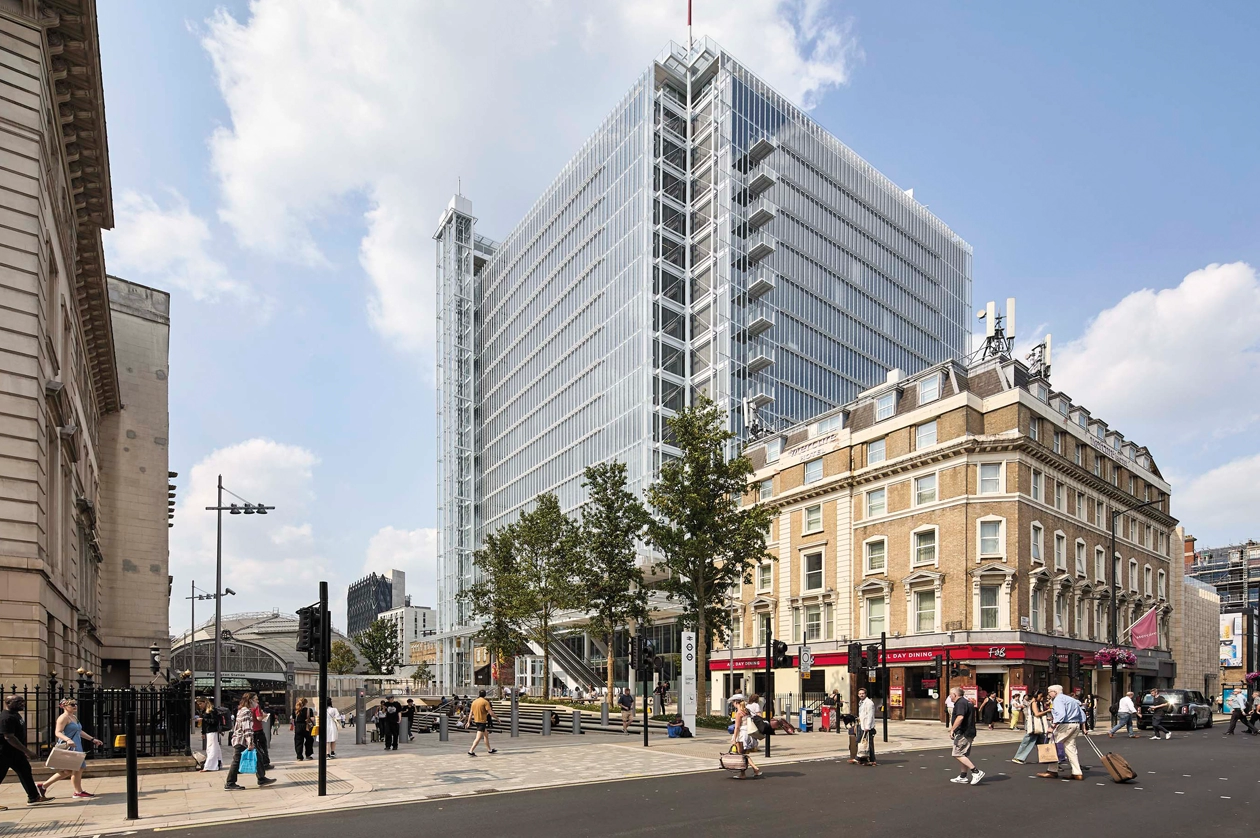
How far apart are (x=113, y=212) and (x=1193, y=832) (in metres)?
31.5

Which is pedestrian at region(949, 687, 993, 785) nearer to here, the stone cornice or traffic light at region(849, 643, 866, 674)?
traffic light at region(849, 643, 866, 674)

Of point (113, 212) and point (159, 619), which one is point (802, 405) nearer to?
point (159, 619)

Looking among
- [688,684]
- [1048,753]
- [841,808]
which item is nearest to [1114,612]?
[688,684]

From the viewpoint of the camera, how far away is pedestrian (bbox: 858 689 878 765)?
22.1 meters

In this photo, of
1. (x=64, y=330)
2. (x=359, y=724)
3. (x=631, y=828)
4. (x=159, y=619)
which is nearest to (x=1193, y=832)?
(x=631, y=828)

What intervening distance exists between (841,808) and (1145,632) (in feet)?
136

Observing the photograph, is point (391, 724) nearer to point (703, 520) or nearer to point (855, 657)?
point (703, 520)

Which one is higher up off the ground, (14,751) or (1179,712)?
(14,751)

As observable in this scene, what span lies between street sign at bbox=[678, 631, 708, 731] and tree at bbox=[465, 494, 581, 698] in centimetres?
1219

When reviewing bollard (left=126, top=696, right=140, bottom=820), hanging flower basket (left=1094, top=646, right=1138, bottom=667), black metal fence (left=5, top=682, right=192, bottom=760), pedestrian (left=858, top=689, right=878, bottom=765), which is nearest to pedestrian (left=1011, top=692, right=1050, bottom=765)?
pedestrian (left=858, top=689, right=878, bottom=765)

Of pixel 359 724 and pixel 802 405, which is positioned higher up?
pixel 802 405

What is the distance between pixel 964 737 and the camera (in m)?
18.2

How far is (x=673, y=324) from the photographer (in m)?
82.6

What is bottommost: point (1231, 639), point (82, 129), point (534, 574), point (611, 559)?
point (1231, 639)
